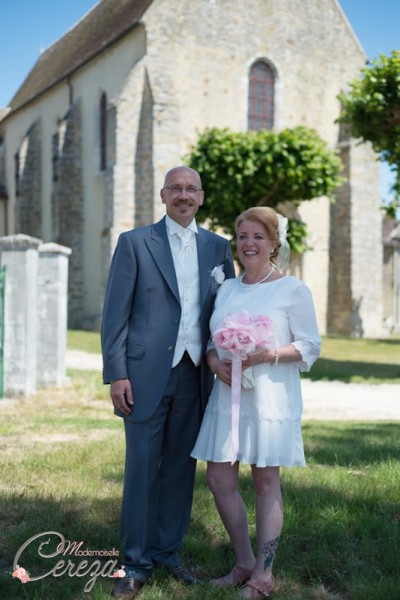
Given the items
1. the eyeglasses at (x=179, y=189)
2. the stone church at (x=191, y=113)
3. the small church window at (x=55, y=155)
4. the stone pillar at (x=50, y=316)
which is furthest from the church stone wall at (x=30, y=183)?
the eyeglasses at (x=179, y=189)

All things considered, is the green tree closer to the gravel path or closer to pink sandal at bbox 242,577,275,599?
the gravel path

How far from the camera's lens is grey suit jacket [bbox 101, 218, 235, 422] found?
11.8 feet

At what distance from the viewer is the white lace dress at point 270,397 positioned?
3432mm

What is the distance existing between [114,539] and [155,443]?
0.80 m

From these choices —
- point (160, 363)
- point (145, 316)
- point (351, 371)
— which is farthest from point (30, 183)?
point (160, 363)

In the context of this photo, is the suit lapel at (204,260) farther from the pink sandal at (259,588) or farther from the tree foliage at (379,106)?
the tree foliage at (379,106)

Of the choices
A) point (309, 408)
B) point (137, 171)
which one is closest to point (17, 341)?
point (309, 408)

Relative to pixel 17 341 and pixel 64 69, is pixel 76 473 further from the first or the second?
pixel 64 69

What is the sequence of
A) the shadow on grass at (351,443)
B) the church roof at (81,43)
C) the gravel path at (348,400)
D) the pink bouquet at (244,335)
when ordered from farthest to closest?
the church roof at (81,43)
the gravel path at (348,400)
the shadow on grass at (351,443)
the pink bouquet at (244,335)

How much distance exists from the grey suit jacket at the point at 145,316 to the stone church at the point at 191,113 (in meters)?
18.3

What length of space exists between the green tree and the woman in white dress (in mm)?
16388

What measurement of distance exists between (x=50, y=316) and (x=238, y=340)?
790 centimetres

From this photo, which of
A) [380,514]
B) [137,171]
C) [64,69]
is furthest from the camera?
[64,69]

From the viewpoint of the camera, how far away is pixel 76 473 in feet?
17.9
